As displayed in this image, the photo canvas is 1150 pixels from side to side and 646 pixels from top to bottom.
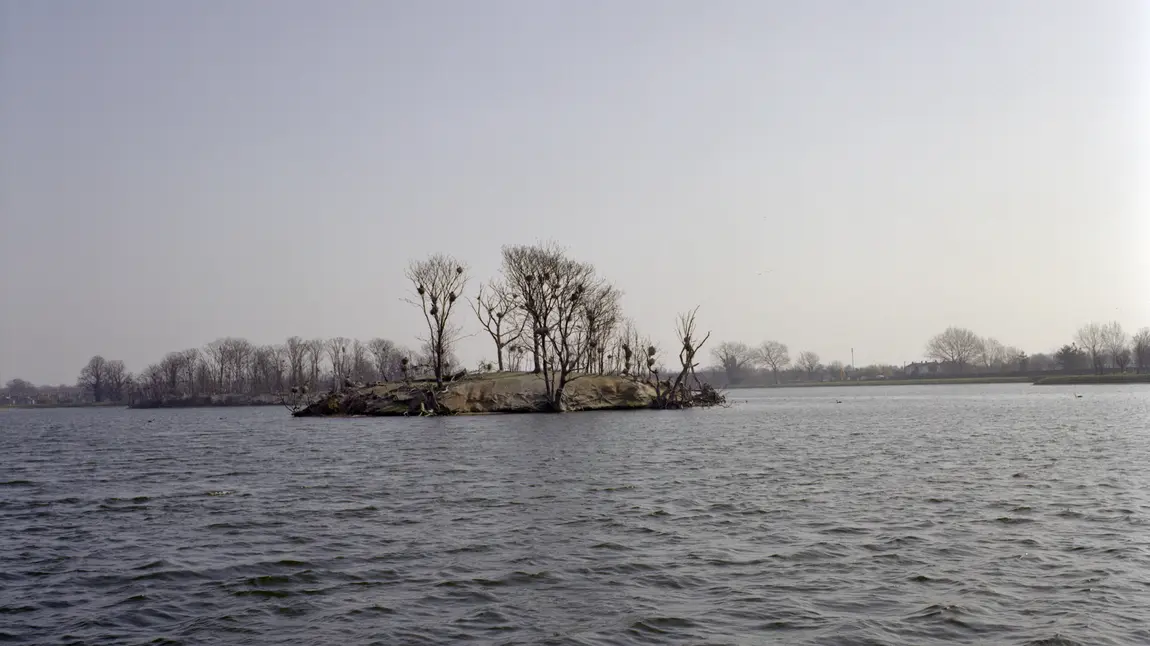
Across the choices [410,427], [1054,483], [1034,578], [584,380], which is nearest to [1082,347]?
[584,380]

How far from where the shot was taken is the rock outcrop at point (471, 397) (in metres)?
72.3

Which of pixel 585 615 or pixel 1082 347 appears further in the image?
pixel 1082 347

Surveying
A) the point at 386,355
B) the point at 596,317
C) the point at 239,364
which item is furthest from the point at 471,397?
the point at 239,364

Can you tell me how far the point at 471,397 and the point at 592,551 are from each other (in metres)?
58.8

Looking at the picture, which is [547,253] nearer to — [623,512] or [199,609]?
[623,512]

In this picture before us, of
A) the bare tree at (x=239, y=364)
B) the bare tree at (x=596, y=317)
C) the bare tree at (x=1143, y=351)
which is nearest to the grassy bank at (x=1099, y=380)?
the bare tree at (x=1143, y=351)

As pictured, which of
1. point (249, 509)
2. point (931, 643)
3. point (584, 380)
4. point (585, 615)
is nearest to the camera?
point (931, 643)

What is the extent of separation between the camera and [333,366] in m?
175

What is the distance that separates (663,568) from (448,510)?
753cm

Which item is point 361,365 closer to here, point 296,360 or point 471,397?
point 296,360

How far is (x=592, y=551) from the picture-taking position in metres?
14.9

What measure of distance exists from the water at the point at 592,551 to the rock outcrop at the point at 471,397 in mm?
40501

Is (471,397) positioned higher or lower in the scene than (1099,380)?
higher

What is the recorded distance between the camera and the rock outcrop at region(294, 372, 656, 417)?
72312 millimetres
